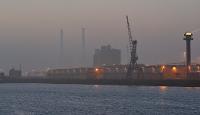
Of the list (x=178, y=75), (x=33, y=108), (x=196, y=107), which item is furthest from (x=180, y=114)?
(x=178, y=75)

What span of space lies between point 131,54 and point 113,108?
11883 cm

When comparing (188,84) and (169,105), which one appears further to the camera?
(188,84)

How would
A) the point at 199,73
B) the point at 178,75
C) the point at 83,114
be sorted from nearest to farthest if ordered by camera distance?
the point at 83,114, the point at 199,73, the point at 178,75

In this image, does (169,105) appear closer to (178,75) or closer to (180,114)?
(180,114)

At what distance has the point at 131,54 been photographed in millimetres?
196125

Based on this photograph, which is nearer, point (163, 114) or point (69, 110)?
point (163, 114)

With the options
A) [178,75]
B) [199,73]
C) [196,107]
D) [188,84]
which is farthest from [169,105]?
[178,75]

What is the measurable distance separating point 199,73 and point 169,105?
3804 inches

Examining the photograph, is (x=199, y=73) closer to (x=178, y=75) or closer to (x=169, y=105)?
(x=178, y=75)

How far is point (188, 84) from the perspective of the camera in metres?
160

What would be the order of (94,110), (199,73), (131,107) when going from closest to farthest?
(94,110), (131,107), (199,73)

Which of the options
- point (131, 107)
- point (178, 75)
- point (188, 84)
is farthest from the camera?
point (178, 75)

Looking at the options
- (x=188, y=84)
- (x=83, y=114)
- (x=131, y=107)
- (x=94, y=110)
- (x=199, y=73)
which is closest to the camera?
(x=83, y=114)

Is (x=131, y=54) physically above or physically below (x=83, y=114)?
above
